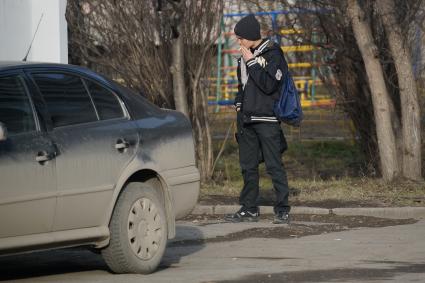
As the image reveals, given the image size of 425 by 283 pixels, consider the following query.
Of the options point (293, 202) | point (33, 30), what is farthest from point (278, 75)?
point (33, 30)

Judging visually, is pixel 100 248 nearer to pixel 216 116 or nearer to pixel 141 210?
pixel 141 210

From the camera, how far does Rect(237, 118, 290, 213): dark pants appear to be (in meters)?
11.3

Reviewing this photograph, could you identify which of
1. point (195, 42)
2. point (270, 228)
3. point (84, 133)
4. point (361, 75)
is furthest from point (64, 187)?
point (361, 75)

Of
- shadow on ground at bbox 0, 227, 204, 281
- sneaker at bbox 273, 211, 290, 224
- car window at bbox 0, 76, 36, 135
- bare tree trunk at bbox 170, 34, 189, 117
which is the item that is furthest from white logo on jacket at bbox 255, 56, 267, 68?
car window at bbox 0, 76, 36, 135

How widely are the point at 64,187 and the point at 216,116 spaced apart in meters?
7.95

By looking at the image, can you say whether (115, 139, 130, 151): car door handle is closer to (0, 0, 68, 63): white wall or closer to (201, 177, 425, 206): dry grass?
(201, 177, 425, 206): dry grass

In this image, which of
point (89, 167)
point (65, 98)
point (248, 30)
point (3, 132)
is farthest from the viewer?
point (248, 30)

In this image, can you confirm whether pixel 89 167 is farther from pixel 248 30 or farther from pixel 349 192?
pixel 349 192

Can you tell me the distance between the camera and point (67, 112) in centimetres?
825

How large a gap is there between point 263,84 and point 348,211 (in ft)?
6.13

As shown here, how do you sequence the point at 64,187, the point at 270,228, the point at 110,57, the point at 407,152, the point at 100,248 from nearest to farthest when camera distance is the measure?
the point at 64,187 → the point at 100,248 → the point at 270,228 → the point at 407,152 → the point at 110,57

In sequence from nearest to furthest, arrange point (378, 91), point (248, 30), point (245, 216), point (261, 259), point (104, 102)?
point (104, 102)
point (261, 259)
point (248, 30)
point (245, 216)
point (378, 91)

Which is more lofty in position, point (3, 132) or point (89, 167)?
point (3, 132)

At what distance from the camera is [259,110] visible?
1123cm
